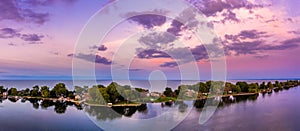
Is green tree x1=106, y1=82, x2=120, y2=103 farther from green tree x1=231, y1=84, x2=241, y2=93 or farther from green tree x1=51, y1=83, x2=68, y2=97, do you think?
green tree x1=231, y1=84, x2=241, y2=93

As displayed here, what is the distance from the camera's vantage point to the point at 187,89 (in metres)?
21.5

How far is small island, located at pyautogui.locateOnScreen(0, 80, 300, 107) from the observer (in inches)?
648

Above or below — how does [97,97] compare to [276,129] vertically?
above

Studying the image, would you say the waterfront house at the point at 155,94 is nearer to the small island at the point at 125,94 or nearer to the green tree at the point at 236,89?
the small island at the point at 125,94

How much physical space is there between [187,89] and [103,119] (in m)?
10.4

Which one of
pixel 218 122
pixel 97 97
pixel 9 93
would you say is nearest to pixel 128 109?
pixel 97 97

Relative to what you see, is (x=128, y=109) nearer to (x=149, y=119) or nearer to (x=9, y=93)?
(x=149, y=119)

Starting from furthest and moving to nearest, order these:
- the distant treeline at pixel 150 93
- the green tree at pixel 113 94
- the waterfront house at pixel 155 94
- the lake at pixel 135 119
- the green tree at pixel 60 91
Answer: the green tree at pixel 60 91, the waterfront house at pixel 155 94, the distant treeline at pixel 150 93, the green tree at pixel 113 94, the lake at pixel 135 119

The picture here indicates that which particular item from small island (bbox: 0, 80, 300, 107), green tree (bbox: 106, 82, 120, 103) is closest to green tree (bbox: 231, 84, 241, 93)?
small island (bbox: 0, 80, 300, 107)

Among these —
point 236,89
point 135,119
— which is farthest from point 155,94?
point 236,89

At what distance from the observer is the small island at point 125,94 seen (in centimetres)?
1645

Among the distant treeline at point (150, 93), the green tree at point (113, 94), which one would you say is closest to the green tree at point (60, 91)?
the distant treeline at point (150, 93)

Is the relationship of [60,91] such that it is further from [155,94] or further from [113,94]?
[155,94]

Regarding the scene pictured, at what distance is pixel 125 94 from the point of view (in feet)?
54.7
